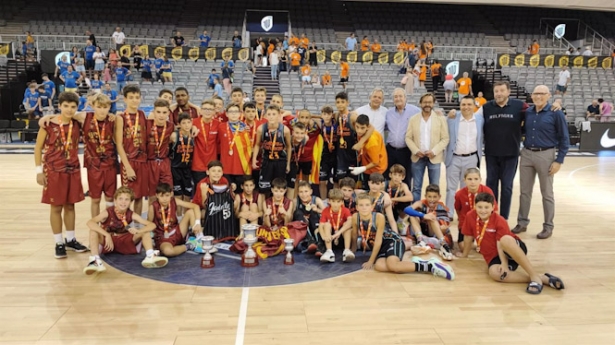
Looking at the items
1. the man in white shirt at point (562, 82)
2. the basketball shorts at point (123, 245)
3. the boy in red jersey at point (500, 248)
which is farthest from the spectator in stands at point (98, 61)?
the man in white shirt at point (562, 82)

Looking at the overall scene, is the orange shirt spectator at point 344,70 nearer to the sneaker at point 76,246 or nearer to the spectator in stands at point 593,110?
the spectator in stands at point 593,110

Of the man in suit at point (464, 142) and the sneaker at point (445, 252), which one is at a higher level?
the man in suit at point (464, 142)

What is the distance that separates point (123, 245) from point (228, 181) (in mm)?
Answer: 1413

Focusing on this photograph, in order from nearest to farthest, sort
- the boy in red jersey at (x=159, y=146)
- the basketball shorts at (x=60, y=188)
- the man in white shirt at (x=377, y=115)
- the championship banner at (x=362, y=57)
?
the basketball shorts at (x=60, y=188)
the boy in red jersey at (x=159, y=146)
the man in white shirt at (x=377, y=115)
the championship banner at (x=362, y=57)

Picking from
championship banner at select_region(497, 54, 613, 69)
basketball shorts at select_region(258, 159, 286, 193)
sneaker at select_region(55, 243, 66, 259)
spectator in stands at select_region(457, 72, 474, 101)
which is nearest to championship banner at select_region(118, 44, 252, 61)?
spectator in stands at select_region(457, 72, 474, 101)

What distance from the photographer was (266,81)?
1844 centimetres

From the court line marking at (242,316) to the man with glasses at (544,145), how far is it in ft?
12.7

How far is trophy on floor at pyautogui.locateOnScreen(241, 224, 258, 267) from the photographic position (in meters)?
4.70

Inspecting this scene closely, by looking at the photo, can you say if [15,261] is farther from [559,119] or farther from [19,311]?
[559,119]

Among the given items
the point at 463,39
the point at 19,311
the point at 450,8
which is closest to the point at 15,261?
the point at 19,311

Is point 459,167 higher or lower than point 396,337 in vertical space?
higher

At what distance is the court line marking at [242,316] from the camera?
3.37 metres

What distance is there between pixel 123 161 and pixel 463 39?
2269 cm

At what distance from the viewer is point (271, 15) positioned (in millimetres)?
26984
